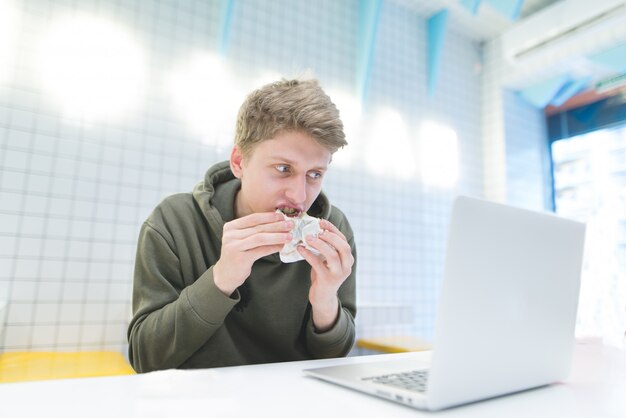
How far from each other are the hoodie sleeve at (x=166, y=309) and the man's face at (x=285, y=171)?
28 cm

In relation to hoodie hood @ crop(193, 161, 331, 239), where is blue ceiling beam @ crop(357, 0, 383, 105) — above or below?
above

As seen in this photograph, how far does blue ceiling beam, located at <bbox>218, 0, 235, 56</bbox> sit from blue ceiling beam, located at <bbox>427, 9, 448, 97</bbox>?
79.1 inches

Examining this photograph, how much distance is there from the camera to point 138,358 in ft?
3.42

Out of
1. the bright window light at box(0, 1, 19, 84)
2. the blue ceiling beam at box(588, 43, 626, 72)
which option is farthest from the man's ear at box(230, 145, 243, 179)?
the blue ceiling beam at box(588, 43, 626, 72)

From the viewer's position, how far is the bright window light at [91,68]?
2.41 meters

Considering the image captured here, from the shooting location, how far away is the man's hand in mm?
1009

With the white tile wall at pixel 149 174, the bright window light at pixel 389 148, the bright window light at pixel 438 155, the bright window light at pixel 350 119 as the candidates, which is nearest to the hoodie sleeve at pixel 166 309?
the white tile wall at pixel 149 174

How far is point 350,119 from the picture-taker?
348cm

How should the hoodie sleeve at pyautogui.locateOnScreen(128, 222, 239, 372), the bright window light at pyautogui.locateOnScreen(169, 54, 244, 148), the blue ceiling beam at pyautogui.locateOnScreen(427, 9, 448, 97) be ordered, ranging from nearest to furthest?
1. the hoodie sleeve at pyautogui.locateOnScreen(128, 222, 239, 372)
2. the bright window light at pyautogui.locateOnScreen(169, 54, 244, 148)
3. the blue ceiling beam at pyautogui.locateOnScreen(427, 9, 448, 97)

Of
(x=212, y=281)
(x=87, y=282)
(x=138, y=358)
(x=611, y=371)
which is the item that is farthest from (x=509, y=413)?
(x=87, y=282)

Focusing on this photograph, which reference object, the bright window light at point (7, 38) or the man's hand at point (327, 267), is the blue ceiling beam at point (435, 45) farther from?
the man's hand at point (327, 267)

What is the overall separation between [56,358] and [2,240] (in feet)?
2.20

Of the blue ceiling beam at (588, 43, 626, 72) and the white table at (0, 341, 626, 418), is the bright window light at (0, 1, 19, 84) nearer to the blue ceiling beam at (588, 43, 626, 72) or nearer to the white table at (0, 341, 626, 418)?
the white table at (0, 341, 626, 418)

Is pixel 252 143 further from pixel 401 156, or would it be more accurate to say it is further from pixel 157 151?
pixel 401 156
